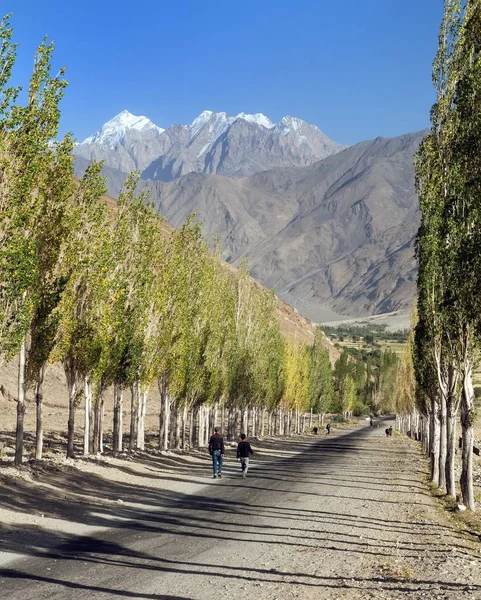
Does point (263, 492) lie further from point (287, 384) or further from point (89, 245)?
point (287, 384)

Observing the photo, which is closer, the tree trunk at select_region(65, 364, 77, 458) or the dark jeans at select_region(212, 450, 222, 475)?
the dark jeans at select_region(212, 450, 222, 475)

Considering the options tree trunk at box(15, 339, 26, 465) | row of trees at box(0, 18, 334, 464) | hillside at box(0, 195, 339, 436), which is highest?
row of trees at box(0, 18, 334, 464)

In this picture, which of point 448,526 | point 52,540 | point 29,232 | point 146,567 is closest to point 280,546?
point 146,567

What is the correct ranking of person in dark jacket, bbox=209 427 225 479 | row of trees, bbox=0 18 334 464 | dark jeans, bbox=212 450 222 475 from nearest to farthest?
row of trees, bbox=0 18 334 464, person in dark jacket, bbox=209 427 225 479, dark jeans, bbox=212 450 222 475

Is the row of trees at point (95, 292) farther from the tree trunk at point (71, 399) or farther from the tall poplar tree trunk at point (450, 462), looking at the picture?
the tall poplar tree trunk at point (450, 462)

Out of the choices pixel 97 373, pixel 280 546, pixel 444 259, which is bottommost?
pixel 280 546

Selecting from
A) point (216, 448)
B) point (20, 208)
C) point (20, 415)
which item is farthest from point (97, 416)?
point (20, 208)

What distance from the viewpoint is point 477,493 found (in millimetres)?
34875

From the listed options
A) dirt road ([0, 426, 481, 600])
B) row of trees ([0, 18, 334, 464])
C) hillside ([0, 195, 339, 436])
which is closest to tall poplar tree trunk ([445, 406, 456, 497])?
dirt road ([0, 426, 481, 600])

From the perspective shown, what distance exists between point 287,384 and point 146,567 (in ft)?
230

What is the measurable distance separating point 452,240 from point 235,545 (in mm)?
16684

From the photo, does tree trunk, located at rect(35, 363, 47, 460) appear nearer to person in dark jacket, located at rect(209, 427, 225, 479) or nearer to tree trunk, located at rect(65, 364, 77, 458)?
tree trunk, located at rect(65, 364, 77, 458)

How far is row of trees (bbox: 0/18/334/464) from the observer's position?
2197 centimetres

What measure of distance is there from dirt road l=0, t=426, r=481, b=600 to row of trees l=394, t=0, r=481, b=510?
4613 mm
